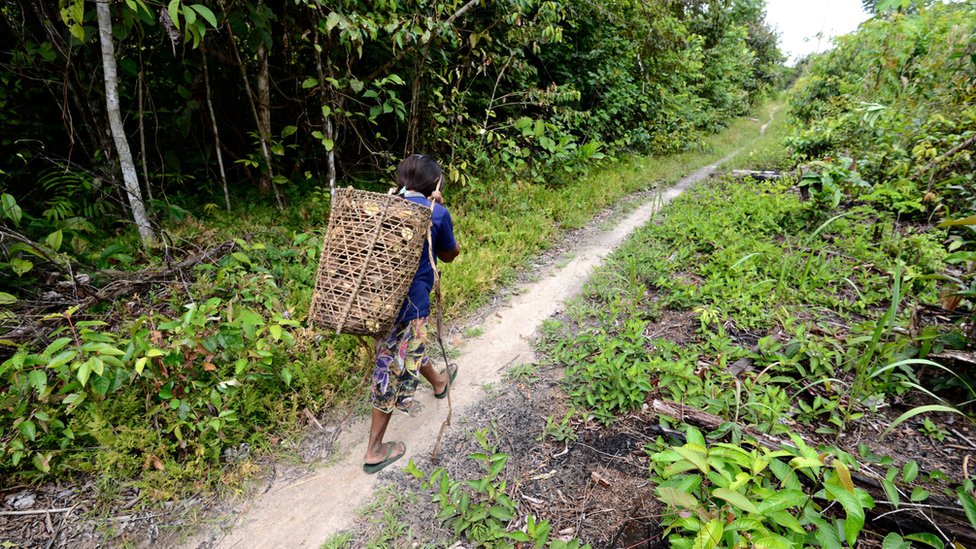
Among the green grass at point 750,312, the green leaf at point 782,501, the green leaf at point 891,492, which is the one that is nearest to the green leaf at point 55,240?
the green grass at point 750,312

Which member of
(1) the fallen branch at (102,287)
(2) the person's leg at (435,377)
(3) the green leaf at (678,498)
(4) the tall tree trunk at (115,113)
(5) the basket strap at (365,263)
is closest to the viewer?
(3) the green leaf at (678,498)

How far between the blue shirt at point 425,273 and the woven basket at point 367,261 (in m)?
0.30

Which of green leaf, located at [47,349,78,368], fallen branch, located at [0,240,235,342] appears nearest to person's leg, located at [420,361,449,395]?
green leaf, located at [47,349,78,368]

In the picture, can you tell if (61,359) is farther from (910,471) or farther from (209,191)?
(209,191)

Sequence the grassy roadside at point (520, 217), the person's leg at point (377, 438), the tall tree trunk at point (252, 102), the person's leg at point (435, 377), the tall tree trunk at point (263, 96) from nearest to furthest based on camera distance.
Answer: the person's leg at point (377, 438) → the person's leg at point (435, 377) → the grassy roadside at point (520, 217) → the tall tree trunk at point (252, 102) → the tall tree trunk at point (263, 96)

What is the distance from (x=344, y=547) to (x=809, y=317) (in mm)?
3827

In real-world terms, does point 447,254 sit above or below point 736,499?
above

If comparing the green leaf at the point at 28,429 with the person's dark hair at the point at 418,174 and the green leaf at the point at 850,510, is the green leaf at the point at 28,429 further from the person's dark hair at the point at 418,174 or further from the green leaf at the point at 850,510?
the green leaf at the point at 850,510

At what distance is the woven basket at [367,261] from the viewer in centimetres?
216

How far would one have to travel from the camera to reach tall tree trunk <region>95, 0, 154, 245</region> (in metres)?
3.50

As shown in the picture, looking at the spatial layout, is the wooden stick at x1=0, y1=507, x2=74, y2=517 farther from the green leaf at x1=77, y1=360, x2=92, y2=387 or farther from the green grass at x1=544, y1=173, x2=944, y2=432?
the green grass at x1=544, y1=173, x2=944, y2=432

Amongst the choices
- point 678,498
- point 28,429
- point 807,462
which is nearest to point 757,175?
point 807,462

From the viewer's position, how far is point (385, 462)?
2666 millimetres

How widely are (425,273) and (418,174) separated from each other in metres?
0.61
